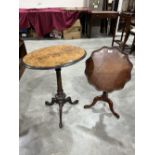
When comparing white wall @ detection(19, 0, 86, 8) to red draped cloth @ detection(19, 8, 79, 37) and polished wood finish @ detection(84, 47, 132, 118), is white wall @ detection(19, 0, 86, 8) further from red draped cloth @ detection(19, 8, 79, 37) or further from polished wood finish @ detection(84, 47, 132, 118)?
polished wood finish @ detection(84, 47, 132, 118)

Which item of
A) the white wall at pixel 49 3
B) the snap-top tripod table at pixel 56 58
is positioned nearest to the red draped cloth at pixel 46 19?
the white wall at pixel 49 3

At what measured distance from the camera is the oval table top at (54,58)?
1.64m

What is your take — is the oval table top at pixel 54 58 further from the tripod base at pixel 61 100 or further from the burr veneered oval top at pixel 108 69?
the tripod base at pixel 61 100

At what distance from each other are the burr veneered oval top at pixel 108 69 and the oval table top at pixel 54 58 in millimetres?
216

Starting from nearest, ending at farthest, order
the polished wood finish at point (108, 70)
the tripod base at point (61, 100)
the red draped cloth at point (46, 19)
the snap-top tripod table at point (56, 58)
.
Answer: the snap-top tripod table at point (56, 58), the polished wood finish at point (108, 70), the tripod base at point (61, 100), the red draped cloth at point (46, 19)

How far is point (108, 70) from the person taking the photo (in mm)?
1923

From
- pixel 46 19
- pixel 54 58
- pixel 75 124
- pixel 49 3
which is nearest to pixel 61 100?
pixel 75 124

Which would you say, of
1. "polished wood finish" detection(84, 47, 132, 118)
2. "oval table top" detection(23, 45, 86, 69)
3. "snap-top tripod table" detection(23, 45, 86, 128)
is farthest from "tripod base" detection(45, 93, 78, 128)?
"oval table top" detection(23, 45, 86, 69)

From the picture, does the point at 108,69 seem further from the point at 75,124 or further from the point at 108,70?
the point at 75,124

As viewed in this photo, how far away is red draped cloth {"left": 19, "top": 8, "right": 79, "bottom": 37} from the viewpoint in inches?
180

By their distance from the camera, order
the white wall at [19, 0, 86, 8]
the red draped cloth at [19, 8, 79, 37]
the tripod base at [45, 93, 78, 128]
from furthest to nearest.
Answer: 1. the white wall at [19, 0, 86, 8]
2. the red draped cloth at [19, 8, 79, 37]
3. the tripod base at [45, 93, 78, 128]

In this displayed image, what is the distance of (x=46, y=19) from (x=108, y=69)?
10.7ft

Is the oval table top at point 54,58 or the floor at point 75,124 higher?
the oval table top at point 54,58
